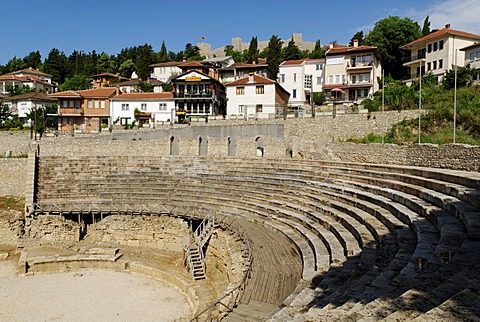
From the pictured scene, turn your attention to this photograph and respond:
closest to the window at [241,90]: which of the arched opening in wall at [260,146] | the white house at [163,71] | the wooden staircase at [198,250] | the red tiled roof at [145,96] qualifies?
the red tiled roof at [145,96]

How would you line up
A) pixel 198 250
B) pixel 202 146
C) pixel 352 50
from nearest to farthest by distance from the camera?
pixel 198 250, pixel 202 146, pixel 352 50

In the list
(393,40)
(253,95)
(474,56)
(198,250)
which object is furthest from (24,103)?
(474,56)

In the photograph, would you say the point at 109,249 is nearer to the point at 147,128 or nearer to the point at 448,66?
the point at 147,128

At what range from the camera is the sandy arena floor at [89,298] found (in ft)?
41.1

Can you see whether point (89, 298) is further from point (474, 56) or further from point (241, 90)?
point (474, 56)

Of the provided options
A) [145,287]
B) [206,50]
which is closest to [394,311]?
[145,287]

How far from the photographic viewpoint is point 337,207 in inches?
531

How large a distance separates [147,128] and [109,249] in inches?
572

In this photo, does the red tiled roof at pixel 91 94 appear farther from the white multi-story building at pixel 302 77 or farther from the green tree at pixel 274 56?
the green tree at pixel 274 56

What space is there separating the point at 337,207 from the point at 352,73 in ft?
102

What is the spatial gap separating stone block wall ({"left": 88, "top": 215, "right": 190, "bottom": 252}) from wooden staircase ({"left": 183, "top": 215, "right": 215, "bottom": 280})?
1.67 meters

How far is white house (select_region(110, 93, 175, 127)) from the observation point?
136 ft

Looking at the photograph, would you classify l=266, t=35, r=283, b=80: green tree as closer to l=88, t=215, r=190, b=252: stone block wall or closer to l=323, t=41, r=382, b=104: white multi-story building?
l=323, t=41, r=382, b=104: white multi-story building

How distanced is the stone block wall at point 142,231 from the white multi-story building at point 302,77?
98.4 feet
